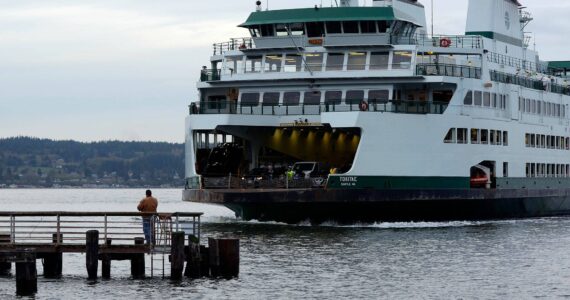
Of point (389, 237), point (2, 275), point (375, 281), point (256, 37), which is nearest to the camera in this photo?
point (375, 281)

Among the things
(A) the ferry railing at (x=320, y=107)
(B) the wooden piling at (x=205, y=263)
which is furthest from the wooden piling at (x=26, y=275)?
(A) the ferry railing at (x=320, y=107)

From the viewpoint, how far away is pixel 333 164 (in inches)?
1989

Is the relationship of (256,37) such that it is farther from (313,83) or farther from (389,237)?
(389,237)

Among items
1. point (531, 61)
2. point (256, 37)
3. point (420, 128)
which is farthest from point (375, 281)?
point (531, 61)

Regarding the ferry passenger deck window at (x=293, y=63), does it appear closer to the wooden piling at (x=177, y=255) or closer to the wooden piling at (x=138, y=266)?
the wooden piling at (x=138, y=266)

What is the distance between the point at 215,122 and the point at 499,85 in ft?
43.4

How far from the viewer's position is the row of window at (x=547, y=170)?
57.5 m

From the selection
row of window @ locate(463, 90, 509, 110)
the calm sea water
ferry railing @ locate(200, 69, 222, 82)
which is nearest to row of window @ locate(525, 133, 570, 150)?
row of window @ locate(463, 90, 509, 110)

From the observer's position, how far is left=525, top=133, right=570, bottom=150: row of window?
57.5 meters

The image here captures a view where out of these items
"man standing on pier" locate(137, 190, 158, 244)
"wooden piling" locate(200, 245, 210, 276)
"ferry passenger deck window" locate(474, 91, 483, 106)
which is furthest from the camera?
"ferry passenger deck window" locate(474, 91, 483, 106)

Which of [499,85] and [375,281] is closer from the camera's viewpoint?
[375,281]

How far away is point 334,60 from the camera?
164ft

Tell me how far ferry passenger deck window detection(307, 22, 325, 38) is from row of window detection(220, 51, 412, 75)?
113 cm

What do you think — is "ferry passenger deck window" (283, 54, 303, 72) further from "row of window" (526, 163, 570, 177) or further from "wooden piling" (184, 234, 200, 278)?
"wooden piling" (184, 234, 200, 278)
